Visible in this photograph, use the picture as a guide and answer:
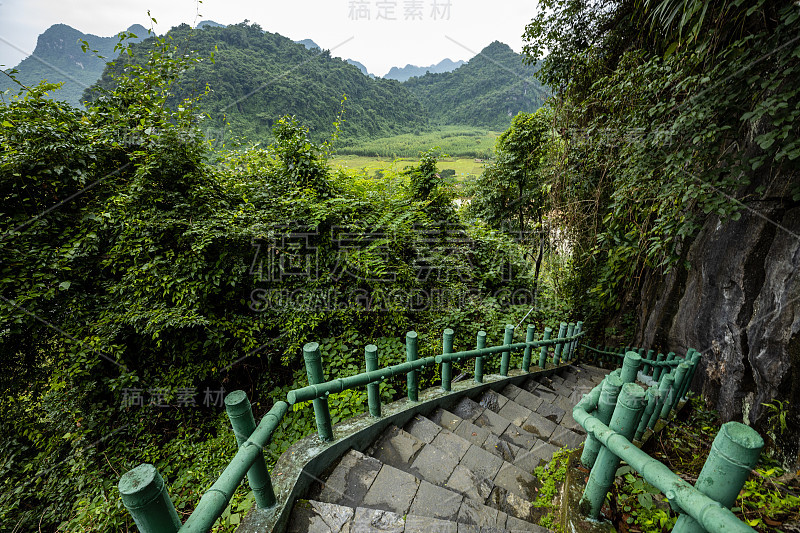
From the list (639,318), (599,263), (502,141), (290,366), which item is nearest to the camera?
(290,366)

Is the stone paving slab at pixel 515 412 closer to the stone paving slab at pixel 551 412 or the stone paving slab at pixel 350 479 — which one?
the stone paving slab at pixel 551 412

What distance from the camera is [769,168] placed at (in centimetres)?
318

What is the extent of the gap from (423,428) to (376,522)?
1.16 metres

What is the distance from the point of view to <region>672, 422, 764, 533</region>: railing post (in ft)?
3.00

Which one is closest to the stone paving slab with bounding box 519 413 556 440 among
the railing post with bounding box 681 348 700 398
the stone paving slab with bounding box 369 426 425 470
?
the stone paving slab with bounding box 369 426 425 470

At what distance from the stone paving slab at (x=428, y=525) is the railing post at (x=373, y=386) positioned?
927mm

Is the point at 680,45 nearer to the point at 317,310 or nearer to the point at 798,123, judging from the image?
the point at 798,123

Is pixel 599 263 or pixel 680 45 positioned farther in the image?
pixel 599 263

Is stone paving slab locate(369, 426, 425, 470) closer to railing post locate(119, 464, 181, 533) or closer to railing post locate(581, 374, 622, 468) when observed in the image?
railing post locate(581, 374, 622, 468)

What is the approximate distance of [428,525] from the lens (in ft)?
5.62

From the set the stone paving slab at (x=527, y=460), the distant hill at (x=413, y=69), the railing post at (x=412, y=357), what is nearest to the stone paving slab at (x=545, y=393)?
the stone paving slab at (x=527, y=460)

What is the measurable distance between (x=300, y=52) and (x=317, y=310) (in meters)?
56.3

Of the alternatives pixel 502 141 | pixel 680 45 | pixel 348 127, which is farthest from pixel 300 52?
pixel 680 45

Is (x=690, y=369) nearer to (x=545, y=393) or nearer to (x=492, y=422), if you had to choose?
(x=545, y=393)
